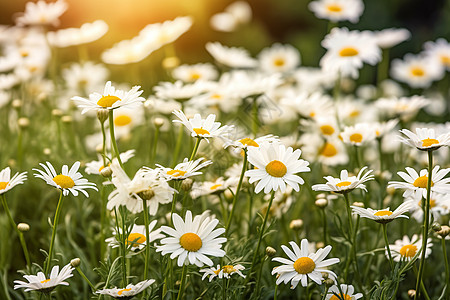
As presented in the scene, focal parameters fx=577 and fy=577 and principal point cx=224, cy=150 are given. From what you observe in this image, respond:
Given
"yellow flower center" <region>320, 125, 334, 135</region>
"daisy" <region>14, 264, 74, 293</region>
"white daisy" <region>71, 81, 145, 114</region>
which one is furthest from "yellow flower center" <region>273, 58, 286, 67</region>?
"daisy" <region>14, 264, 74, 293</region>

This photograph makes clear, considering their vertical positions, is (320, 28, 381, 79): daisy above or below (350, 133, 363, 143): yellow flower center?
above

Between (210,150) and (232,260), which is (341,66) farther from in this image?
(232,260)

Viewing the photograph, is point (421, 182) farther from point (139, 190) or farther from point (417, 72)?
point (417, 72)

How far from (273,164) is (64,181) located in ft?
1.71

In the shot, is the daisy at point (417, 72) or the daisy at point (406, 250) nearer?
the daisy at point (406, 250)

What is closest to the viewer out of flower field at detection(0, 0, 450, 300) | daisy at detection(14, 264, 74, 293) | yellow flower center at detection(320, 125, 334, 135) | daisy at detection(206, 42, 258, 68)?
daisy at detection(14, 264, 74, 293)

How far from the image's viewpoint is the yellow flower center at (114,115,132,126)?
249cm

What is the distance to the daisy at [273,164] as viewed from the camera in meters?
1.42

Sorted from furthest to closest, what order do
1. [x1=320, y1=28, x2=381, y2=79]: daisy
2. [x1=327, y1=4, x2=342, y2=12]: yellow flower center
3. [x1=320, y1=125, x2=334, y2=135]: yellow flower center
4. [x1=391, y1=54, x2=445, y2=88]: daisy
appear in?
[x1=391, y1=54, x2=445, y2=88]: daisy
[x1=327, y1=4, x2=342, y2=12]: yellow flower center
[x1=320, y1=28, x2=381, y2=79]: daisy
[x1=320, y1=125, x2=334, y2=135]: yellow flower center

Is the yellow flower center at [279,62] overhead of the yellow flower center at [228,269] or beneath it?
overhead

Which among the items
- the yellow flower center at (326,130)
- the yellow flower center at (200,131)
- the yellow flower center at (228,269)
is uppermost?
the yellow flower center at (200,131)

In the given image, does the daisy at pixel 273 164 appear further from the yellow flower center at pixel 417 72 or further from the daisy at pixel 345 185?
the yellow flower center at pixel 417 72

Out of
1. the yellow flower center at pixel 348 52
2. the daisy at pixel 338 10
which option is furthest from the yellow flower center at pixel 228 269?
the daisy at pixel 338 10

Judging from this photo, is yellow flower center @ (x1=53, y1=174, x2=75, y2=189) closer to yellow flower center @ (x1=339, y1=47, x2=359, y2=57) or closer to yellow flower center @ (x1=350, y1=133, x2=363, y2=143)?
yellow flower center @ (x1=350, y1=133, x2=363, y2=143)
